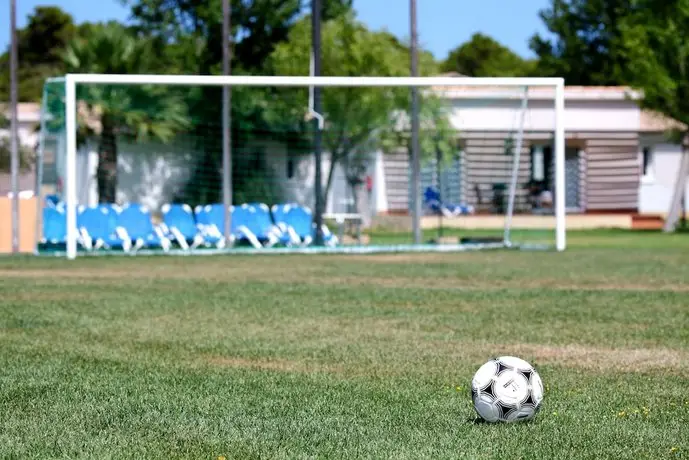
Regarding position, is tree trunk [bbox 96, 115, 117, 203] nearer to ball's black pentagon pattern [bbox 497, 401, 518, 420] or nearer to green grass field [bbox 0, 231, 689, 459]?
green grass field [bbox 0, 231, 689, 459]

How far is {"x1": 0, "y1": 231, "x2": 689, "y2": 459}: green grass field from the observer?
6.69m

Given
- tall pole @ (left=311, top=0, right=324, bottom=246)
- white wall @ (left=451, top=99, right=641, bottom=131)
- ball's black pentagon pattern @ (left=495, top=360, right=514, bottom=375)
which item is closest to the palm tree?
tall pole @ (left=311, top=0, right=324, bottom=246)

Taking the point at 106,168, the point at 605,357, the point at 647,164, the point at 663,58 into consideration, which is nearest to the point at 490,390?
the point at 605,357

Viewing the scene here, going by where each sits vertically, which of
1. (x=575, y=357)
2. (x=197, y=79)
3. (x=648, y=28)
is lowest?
(x=575, y=357)

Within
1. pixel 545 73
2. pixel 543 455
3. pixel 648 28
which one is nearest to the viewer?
pixel 543 455

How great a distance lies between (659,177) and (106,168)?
87.3 feet

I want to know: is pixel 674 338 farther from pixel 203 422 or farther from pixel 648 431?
pixel 203 422

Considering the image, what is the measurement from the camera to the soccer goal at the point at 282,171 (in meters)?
27.9

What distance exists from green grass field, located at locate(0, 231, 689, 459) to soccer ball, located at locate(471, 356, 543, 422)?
0.31 ft

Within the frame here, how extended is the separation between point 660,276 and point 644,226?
25794mm

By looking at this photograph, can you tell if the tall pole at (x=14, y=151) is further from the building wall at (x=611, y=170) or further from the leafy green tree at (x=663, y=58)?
the building wall at (x=611, y=170)

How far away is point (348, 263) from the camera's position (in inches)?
898

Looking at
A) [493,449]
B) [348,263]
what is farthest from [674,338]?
[348,263]

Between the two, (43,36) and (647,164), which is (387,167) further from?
(43,36)
